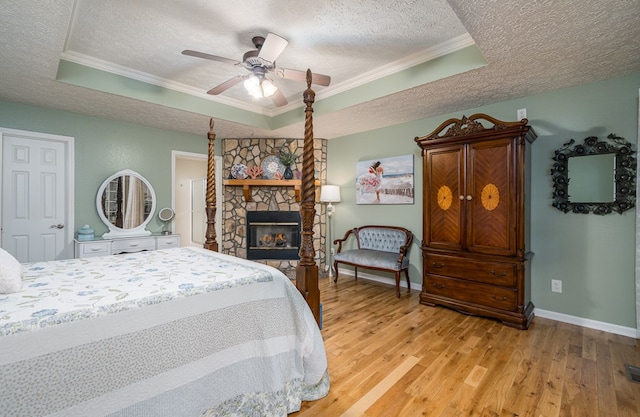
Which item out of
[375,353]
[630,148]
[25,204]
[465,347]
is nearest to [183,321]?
[375,353]

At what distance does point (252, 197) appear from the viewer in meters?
5.04

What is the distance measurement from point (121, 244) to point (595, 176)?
528cm

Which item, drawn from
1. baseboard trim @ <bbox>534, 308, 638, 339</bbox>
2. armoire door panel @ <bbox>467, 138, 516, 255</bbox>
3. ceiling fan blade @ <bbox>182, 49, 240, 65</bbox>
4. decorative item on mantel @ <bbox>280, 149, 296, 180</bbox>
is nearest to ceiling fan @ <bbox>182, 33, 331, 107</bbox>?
ceiling fan blade @ <bbox>182, 49, 240, 65</bbox>

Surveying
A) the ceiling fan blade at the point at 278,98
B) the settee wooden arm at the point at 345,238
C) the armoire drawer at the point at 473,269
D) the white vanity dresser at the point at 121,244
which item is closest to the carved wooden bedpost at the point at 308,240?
the ceiling fan blade at the point at 278,98

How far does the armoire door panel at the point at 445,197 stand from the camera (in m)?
3.23

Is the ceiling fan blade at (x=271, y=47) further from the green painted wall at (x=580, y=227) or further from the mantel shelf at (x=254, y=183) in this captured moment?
the mantel shelf at (x=254, y=183)

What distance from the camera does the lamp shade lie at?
4.86m

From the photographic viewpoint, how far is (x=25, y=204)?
347 cm

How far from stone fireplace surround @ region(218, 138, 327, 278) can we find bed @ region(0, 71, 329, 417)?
2947mm

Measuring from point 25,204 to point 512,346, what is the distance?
526cm

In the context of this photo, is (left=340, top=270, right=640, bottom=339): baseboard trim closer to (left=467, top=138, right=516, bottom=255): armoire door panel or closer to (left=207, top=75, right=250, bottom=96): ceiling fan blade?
(left=467, top=138, right=516, bottom=255): armoire door panel

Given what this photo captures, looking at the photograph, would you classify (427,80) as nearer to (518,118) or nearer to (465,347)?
(518,118)

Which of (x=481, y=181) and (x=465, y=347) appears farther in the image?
(x=481, y=181)

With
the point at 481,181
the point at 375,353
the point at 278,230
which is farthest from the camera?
the point at 278,230
